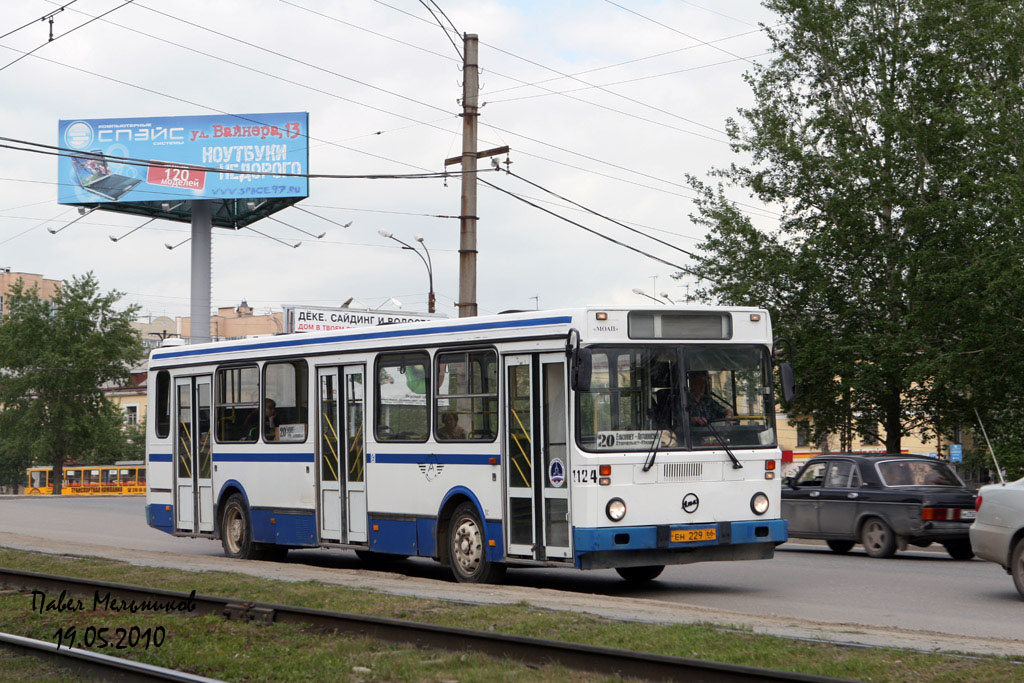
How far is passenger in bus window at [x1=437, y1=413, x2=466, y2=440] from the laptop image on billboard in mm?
45385

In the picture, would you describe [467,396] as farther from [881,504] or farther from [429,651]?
[881,504]

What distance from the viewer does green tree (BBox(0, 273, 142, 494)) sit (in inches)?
2741

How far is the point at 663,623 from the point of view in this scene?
10.4 meters

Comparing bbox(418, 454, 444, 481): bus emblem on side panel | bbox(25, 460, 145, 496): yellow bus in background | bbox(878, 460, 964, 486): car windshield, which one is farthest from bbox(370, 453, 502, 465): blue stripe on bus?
bbox(25, 460, 145, 496): yellow bus in background

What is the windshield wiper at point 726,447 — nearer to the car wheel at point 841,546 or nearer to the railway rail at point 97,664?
the railway rail at point 97,664

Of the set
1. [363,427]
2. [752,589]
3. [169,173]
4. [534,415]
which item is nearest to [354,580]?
[363,427]

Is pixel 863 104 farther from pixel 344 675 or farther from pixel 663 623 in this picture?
pixel 344 675

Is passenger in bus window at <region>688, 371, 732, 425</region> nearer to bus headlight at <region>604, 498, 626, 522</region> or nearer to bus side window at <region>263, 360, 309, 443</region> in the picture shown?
bus headlight at <region>604, 498, 626, 522</region>

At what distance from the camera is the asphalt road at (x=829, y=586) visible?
11.7m

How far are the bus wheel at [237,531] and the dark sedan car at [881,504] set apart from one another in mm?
7882

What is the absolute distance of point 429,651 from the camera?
934cm

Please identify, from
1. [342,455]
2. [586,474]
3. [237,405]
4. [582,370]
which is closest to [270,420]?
[237,405]

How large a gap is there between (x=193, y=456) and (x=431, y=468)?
5.72m

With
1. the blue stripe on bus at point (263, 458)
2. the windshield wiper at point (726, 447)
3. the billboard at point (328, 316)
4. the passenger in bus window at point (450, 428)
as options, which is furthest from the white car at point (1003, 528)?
the billboard at point (328, 316)
